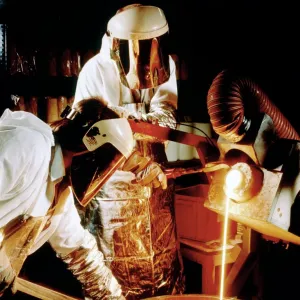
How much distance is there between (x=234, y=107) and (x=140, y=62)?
2219 millimetres

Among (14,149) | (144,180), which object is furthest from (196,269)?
(14,149)

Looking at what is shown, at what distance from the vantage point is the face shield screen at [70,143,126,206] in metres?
2.63

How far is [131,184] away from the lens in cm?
418

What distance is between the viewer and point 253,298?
121 inches

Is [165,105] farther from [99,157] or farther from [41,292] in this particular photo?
[41,292]

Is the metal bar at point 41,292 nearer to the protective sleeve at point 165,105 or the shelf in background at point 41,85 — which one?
the protective sleeve at point 165,105

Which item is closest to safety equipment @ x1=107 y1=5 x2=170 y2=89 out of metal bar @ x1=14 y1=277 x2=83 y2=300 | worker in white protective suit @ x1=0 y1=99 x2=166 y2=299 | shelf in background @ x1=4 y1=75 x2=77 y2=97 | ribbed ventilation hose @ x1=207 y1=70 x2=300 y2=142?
worker in white protective suit @ x1=0 y1=99 x2=166 y2=299

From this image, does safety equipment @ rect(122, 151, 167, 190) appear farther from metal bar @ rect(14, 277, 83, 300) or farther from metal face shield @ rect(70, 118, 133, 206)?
metal bar @ rect(14, 277, 83, 300)

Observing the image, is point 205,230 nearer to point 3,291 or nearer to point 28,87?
point 3,291

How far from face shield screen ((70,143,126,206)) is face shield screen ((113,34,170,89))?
1.74 meters

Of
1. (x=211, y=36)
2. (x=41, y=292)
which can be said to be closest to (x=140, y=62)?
(x=41, y=292)

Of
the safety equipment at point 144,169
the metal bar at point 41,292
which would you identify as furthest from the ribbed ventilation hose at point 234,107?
the metal bar at point 41,292

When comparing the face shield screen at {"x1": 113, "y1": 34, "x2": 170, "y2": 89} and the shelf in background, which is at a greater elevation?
the face shield screen at {"x1": 113, "y1": 34, "x2": 170, "y2": 89}

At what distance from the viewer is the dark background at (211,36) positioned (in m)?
6.33
